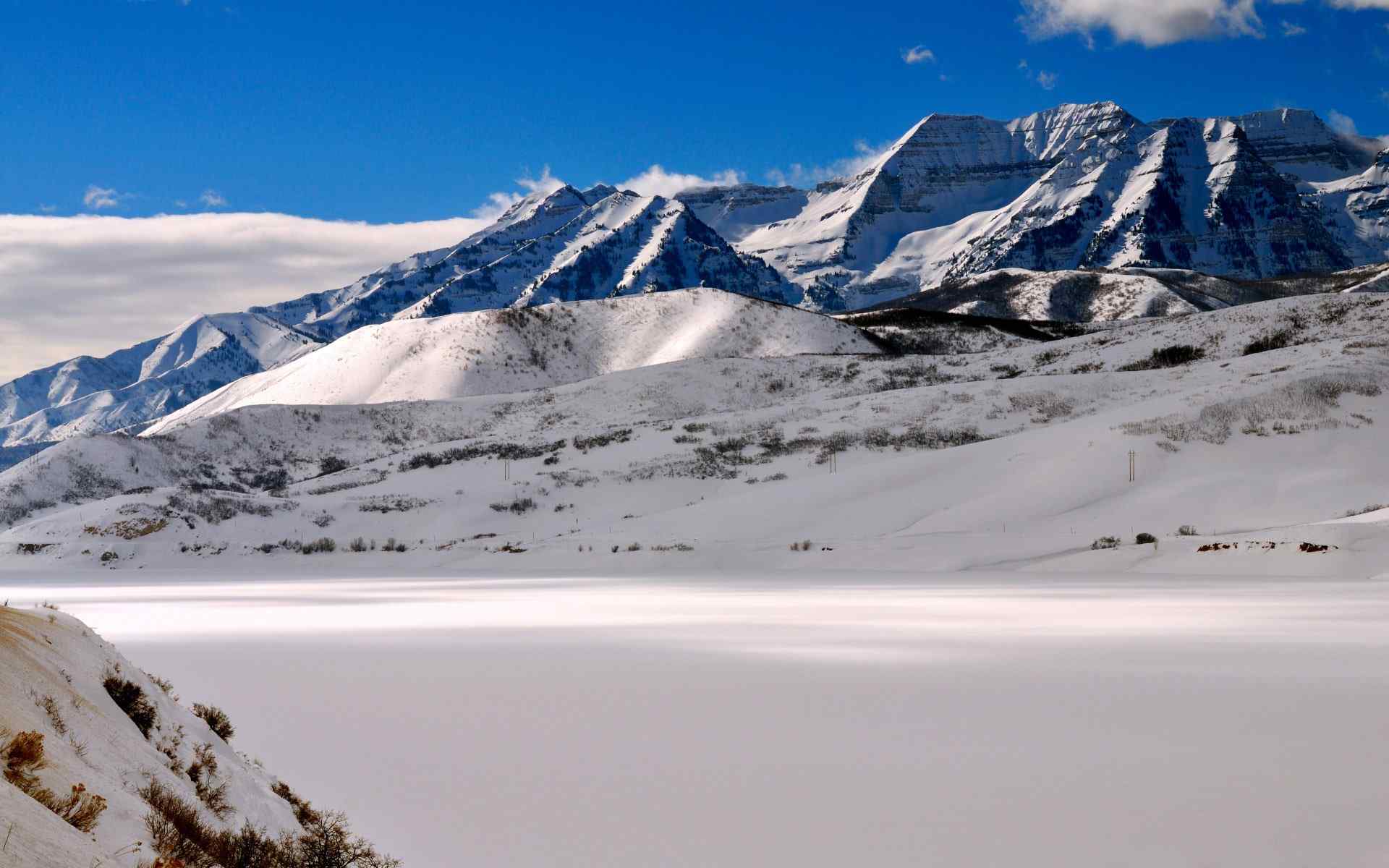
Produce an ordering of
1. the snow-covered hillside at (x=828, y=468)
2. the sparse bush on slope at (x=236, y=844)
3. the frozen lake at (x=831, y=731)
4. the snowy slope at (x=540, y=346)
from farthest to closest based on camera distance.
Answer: the snowy slope at (x=540, y=346) < the snow-covered hillside at (x=828, y=468) < the frozen lake at (x=831, y=731) < the sparse bush on slope at (x=236, y=844)

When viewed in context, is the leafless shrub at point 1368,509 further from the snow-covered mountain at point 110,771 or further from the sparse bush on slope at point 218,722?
the snow-covered mountain at point 110,771

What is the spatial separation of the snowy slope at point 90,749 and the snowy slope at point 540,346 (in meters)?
109

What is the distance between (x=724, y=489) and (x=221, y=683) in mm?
38150

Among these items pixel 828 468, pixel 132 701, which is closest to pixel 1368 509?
pixel 828 468

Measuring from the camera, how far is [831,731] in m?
9.27

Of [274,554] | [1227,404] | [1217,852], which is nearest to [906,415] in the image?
[1227,404]

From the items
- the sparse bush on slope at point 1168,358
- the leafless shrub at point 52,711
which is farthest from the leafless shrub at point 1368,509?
the sparse bush on slope at point 1168,358

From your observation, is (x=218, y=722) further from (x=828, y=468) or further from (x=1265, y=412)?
(x=828, y=468)

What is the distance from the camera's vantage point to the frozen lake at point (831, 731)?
22.5 ft

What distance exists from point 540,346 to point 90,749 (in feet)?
409

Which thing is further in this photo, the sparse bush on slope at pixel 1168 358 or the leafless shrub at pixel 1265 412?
the sparse bush on slope at pixel 1168 358

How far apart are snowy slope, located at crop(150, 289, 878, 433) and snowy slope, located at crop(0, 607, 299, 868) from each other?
109 m

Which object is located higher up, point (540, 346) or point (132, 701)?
point (540, 346)

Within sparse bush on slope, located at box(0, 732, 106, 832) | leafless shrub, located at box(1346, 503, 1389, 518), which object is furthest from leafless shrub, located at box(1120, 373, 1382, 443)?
sparse bush on slope, located at box(0, 732, 106, 832)
